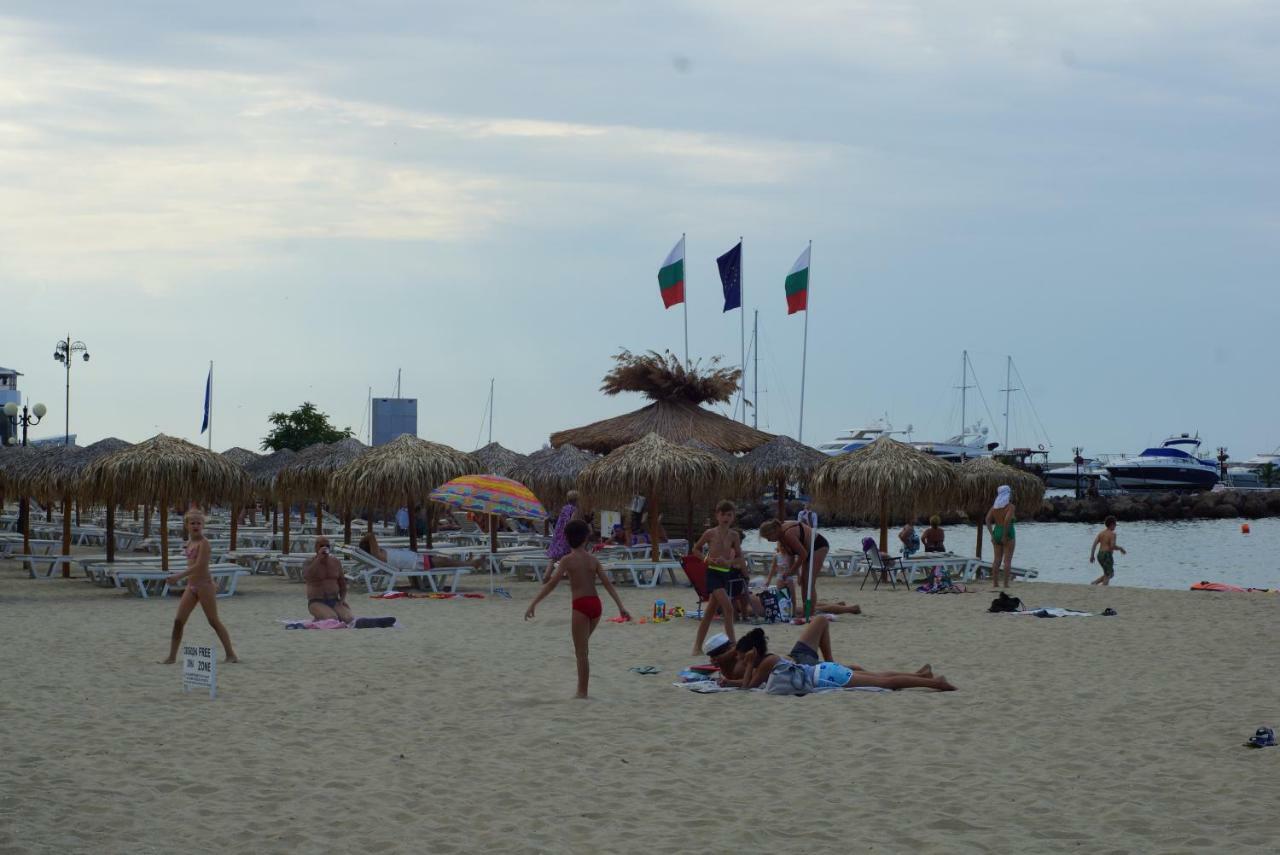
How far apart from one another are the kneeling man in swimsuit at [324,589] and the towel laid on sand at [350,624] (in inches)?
3.2

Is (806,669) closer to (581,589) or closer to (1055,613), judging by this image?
(581,589)

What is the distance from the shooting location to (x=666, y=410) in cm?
2691

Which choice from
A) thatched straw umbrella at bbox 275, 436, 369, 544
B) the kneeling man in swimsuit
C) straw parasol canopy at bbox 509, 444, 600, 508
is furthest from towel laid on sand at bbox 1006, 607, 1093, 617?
thatched straw umbrella at bbox 275, 436, 369, 544

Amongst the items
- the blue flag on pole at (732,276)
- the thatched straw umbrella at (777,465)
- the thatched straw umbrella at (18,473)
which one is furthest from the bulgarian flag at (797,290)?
the thatched straw umbrella at (18,473)

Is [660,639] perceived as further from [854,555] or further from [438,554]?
[854,555]

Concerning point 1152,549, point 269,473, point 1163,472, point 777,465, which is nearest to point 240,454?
point 269,473

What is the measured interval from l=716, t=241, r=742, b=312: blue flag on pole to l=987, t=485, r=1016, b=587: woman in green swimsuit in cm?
1105

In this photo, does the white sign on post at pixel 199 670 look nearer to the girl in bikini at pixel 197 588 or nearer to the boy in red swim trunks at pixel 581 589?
the girl in bikini at pixel 197 588

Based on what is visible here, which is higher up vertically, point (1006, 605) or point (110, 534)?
point (110, 534)

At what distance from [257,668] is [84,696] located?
1637 mm

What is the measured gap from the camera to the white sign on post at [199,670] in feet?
28.4

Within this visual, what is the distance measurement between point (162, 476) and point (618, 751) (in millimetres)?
12166

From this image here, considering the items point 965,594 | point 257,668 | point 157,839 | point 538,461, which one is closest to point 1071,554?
point 538,461

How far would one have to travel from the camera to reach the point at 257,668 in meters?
10.2
